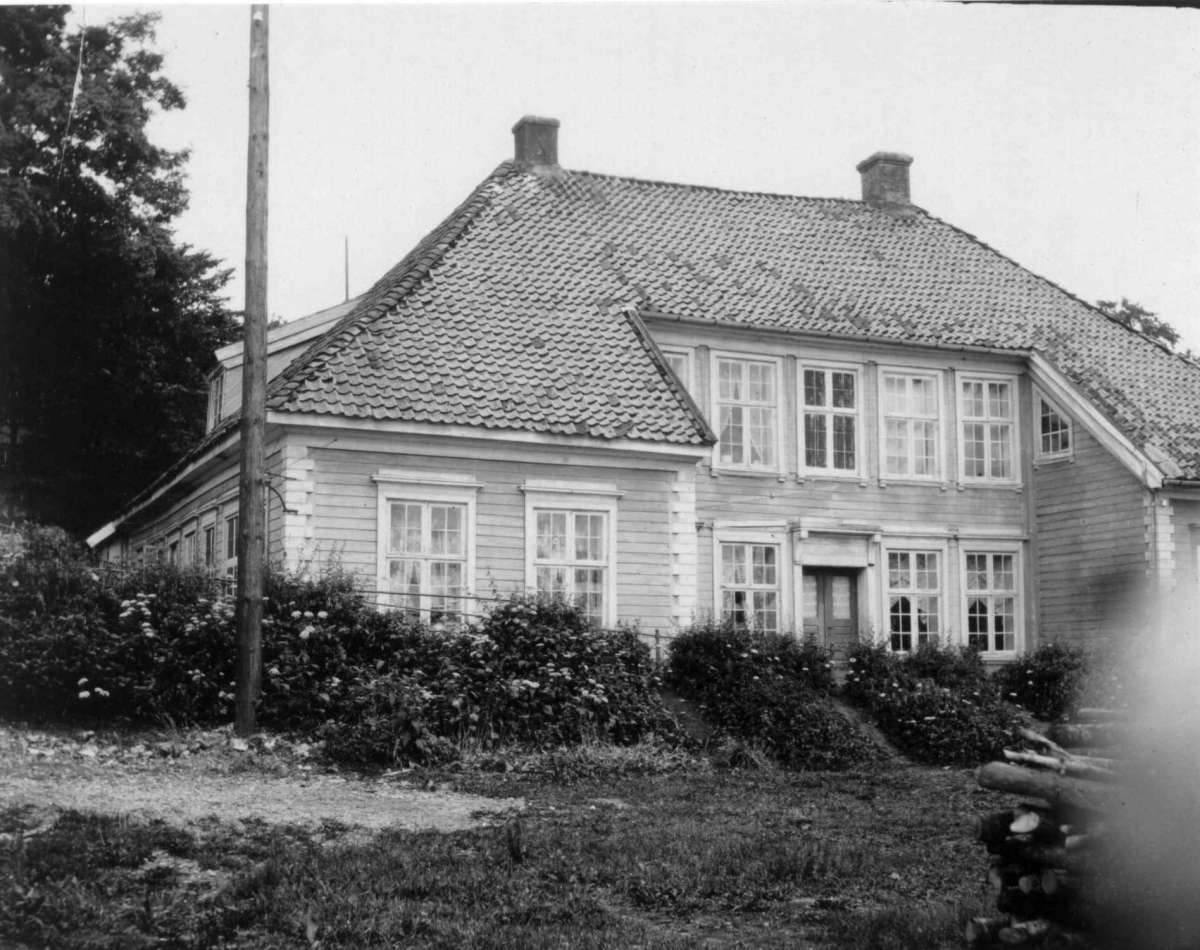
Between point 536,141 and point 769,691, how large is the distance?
1265 centimetres

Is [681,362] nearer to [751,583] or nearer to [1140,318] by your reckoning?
[751,583]

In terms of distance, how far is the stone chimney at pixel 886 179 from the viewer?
1161 inches

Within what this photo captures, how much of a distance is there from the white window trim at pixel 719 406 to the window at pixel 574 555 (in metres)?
3.34

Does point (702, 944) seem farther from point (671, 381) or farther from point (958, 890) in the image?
point (671, 381)

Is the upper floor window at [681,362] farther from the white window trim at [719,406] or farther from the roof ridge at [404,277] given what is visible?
the roof ridge at [404,277]

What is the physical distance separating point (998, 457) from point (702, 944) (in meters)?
19.3

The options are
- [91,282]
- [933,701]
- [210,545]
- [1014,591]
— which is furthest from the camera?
[91,282]

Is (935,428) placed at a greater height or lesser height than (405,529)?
greater

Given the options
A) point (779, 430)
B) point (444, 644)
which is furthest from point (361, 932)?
point (779, 430)

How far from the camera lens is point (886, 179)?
2967 cm

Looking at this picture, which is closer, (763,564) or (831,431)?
(763,564)

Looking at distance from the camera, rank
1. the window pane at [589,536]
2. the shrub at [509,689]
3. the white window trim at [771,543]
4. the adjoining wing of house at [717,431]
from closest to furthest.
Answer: the shrub at [509,689]
the adjoining wing of house at [717,431]
the window pane at [589,536]
the white window trim at [771,543]

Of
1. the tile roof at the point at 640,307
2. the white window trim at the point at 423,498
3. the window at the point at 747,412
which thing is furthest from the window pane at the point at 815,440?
the white window trim at the point at 423,498

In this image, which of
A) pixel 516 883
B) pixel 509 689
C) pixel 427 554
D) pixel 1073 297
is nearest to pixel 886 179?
pixel 1073 297
